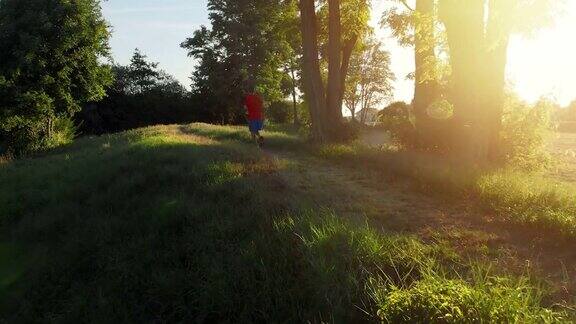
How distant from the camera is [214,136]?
2117 centimetres

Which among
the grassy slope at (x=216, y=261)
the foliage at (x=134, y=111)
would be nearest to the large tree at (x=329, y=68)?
the grassy slope at (x=216, y=261)

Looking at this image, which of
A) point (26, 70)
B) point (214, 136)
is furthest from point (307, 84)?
point (26, 70)

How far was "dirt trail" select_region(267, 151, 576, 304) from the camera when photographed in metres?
5.29

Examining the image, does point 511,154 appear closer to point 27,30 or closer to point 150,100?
point 27,30

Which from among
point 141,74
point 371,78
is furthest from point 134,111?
point 371,78

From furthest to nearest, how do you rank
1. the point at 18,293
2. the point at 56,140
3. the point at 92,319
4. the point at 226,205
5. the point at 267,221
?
the point at 56,140
the point at 226,205
the point at 18,293
the point at 267,221
the point at 92,319

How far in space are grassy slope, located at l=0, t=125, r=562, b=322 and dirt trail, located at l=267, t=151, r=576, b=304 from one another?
0.48 meters

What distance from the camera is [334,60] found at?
17.6 metres

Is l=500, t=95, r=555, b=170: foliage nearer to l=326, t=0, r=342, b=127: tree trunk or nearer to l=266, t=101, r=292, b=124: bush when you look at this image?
l=326, t=0, r=342, b=127: tree trunk

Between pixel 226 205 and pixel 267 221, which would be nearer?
pixel 267 221

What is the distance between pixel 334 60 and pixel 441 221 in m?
11.5

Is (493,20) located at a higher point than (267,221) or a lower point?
higher

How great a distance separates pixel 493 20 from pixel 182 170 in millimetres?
7481

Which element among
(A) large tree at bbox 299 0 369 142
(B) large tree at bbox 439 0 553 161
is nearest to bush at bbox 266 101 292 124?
(A) large tree at bbox 299 0 369 142
